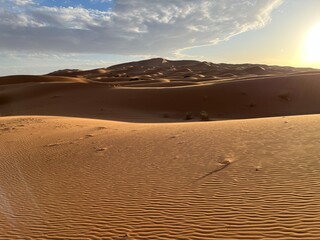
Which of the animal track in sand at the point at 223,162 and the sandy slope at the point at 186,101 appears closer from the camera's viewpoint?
the animal track in sand at the point at 223,162

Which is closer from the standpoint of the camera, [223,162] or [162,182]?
[162,182]

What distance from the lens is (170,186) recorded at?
293 inches

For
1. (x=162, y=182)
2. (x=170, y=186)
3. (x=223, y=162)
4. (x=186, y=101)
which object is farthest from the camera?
(x=186, y=101)

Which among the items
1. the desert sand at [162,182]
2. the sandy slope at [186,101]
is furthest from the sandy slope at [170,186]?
the sandy slope at [186,101]

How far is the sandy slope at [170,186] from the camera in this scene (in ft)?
18.0

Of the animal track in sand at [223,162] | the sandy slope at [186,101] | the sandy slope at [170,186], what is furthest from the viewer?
the sandy slope at [186,101]

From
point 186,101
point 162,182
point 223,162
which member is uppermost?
point 186,101

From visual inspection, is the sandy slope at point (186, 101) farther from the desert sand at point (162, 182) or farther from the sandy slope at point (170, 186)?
the sandy slope at point (170, 186)

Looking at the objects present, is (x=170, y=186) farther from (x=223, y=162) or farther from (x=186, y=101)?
(x=186, y=101)

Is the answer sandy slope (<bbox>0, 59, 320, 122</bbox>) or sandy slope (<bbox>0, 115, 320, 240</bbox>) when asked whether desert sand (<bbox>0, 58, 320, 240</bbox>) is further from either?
A: sandy slope (<bbox>0, 59, 320, 122</bbox>)

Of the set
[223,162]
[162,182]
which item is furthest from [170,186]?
[223,162]

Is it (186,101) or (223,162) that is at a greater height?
(186,101)

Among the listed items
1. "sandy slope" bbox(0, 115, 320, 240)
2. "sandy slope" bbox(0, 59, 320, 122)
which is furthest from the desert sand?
"sandy slope" bbox(0, 59, 320, 122)

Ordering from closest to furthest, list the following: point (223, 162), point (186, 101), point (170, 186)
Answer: point (170, 186), point (223, 162), point (186, 101)
